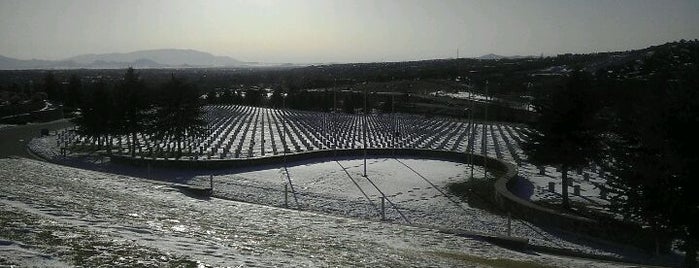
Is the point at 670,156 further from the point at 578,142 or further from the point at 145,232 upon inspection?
the point at 145,232

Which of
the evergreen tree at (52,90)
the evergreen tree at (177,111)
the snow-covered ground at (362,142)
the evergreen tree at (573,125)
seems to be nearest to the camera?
the evergreen tree at (573,125)

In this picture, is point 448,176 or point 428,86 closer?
point 448,176

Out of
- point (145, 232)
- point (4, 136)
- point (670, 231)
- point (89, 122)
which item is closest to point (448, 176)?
point (670, 231)

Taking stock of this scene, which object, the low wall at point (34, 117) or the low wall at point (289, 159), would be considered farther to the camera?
the low wall at point (34, 117)

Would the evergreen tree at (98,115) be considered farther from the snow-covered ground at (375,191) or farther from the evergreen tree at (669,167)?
the evergreen tree at (669,167)

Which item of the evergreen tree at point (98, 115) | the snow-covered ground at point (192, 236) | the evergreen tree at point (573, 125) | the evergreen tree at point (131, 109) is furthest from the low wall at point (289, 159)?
the snow-covered ground at point (192, 236)

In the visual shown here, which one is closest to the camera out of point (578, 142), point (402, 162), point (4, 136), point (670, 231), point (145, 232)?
point (145, 232)

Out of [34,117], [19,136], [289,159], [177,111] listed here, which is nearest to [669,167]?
[289,159]
